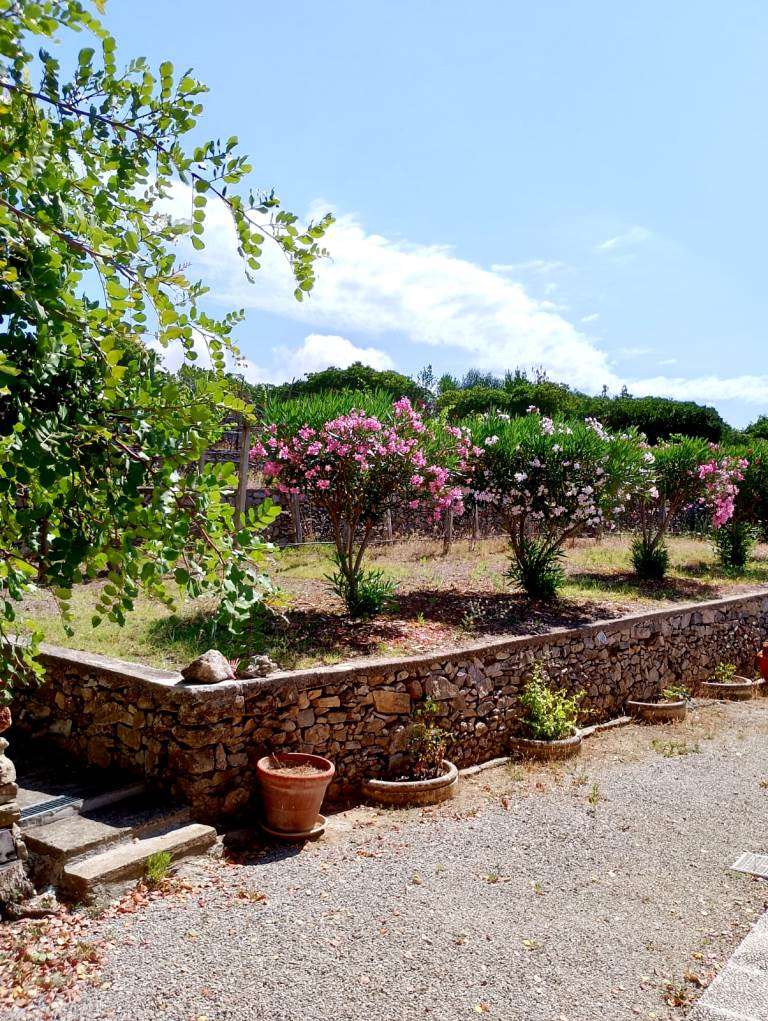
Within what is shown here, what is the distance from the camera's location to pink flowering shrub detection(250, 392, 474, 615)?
8289 mm

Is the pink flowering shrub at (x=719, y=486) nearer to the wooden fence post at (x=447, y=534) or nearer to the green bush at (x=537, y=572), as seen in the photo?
the green bush at (x=537, y=572)

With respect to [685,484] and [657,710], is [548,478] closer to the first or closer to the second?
[657,710]

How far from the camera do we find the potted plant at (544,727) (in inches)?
304

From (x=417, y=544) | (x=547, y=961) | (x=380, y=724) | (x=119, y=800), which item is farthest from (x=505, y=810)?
(x=417, y=544)

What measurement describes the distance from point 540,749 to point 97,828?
439 cm

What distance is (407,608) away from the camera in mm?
9234

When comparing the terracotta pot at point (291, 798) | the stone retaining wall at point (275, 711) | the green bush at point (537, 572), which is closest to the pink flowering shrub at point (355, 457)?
the stone retaining wall at point (275, 711)

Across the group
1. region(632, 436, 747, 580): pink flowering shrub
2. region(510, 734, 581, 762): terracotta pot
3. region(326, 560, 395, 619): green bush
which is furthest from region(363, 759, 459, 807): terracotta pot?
region(632, 436, 747, 580): pink flowering shrub

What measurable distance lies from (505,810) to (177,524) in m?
5.09

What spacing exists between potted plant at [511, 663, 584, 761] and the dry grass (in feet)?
2.29

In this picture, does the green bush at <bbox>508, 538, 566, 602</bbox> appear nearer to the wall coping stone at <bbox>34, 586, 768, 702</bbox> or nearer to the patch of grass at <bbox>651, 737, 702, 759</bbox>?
the wall coping stone at <bbox>34, 586, 768, 702</bbox>

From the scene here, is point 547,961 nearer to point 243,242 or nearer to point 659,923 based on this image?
point 659,923

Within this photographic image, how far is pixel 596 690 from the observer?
9.27 m

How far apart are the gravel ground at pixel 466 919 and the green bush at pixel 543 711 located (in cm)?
117
